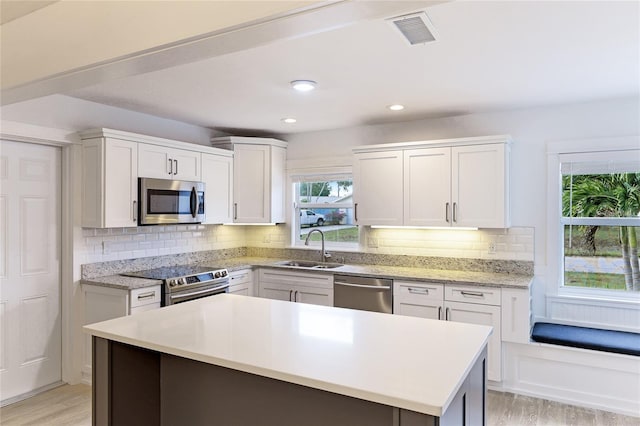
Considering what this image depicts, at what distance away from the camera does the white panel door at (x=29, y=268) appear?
11.0ft

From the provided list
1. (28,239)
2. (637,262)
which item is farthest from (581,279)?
(28,239)

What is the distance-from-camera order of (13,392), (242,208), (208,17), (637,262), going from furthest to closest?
(242,208) → (637,262) → (13,392) → (208,17)

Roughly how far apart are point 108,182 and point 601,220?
13.8ft

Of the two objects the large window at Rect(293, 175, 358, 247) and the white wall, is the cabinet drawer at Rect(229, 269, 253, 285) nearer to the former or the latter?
the large window at Rect(293, 175, 358, 247)

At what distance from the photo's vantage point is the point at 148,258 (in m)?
4.21

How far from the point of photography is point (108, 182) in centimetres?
353

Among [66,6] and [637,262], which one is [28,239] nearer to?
[66,6]

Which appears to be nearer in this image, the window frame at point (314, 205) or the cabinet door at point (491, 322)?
the cabinet door at point (491, 322)

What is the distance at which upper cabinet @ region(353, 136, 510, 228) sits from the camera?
3.79 metres

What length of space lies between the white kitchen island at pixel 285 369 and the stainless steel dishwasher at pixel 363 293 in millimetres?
1542

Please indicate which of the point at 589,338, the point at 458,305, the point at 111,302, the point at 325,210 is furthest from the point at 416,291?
the point at 111,302

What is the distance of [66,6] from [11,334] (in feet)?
8.85

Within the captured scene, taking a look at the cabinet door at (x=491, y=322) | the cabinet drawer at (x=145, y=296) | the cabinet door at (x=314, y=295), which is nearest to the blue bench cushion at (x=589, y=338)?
the cabinet door at (x=491, y=322)

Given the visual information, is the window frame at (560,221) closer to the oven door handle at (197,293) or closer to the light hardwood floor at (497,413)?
the light hardwood floor at (497,413)
